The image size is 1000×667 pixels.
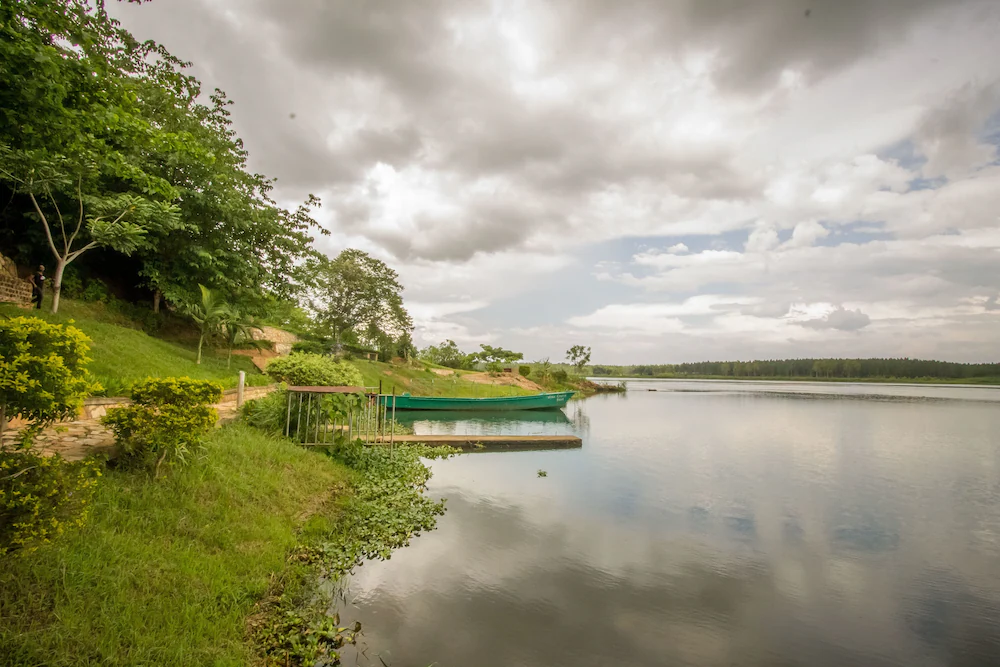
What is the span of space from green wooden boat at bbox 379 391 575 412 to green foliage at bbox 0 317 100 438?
68.6ft

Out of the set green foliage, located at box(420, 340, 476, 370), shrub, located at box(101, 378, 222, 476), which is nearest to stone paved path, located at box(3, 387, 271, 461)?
shrub, located at box(101, 378, 222, 476)

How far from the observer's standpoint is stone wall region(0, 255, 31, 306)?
1333 cm

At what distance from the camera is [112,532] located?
460 centimetres

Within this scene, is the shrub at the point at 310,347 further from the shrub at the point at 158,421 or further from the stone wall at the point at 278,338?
the shrub at the point at 158,421

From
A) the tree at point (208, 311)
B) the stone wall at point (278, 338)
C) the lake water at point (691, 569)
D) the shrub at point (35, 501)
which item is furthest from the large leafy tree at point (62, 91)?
the stone wall at point (278, 338)

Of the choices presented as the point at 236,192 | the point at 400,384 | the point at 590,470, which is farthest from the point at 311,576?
the point at 400,384

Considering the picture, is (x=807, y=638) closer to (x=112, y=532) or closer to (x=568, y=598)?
(x=568, y=598)

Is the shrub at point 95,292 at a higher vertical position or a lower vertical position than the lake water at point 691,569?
higher

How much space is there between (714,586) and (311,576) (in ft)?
18.7

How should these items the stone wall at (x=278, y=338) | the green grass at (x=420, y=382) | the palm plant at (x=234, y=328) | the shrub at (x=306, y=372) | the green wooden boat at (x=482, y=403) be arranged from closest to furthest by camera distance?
the shrub at (x=306, y=372), the palm plant at (x=234, y=328), the stone wall at (x=278, y=338), the green wooden boat at (x=482, y=403), the green grass at (x=420, y=382)

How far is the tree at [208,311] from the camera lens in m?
16.7

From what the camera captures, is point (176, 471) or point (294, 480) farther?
point (294, 480)

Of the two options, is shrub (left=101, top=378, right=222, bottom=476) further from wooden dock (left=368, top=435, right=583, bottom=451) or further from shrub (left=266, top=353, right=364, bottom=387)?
wooden dock (left=368, top=435, right=583, bottom=451)

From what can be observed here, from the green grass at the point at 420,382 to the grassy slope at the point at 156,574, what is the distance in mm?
21868
